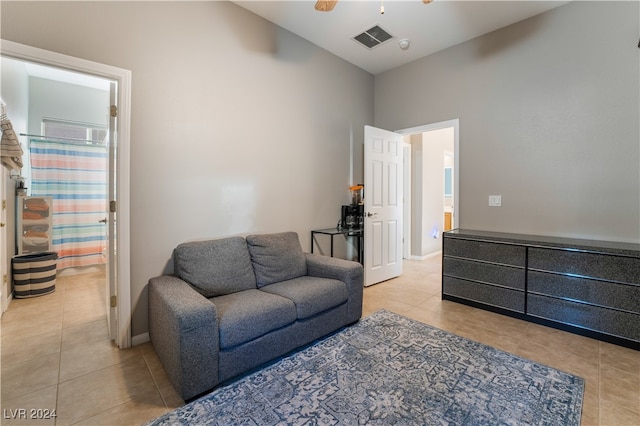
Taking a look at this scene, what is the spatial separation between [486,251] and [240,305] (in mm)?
2517

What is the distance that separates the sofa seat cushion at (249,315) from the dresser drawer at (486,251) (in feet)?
6.75

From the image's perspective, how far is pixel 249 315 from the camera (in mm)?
1895

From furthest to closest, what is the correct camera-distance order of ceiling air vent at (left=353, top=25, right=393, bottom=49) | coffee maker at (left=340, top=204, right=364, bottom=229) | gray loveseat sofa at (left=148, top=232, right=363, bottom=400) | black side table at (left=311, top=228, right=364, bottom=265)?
1. coffee maker at (left=340, top=204, right=364, bottom=229)
2. black side table at (left=311, top=228, right=364, bottom=265)
3. ceiling air vent at (left=353, top=25, right=393, bottom=49)
4. gray loveseat sofa at (left=148, top=232, right=363, bottom=400)

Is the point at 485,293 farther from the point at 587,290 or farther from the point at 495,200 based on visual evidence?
the point at 495,200

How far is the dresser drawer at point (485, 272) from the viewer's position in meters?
Result: 2.83

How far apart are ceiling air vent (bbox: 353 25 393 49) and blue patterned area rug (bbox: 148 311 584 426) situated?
3233mm

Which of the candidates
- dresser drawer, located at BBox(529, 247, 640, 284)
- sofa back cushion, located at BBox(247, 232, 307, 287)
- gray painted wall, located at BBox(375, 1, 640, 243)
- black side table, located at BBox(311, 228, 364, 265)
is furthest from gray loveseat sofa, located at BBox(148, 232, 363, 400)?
gray painted wall, located at BBox(375, 1, 640, 243)

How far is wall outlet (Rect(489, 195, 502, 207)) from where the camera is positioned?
3334mm

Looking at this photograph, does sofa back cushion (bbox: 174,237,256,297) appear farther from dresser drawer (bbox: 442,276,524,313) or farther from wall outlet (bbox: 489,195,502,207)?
wall outlet (bbox: 489,195,502,207)

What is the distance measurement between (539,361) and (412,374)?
1.00m

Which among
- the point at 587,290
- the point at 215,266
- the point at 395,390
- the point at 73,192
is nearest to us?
the point at 395,390

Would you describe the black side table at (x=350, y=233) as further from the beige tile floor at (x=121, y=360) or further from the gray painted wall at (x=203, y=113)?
the beige tile floor at (x=121, y=360)

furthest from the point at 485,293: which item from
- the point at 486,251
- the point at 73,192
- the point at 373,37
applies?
→ the point at 73,192

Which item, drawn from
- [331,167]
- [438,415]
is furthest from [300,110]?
[438,415]
